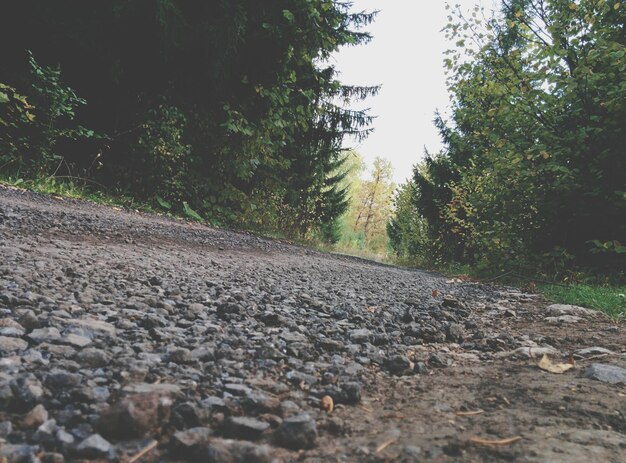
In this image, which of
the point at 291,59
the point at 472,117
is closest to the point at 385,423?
the point at 472,117

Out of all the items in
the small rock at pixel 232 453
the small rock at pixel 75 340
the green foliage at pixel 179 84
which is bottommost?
the small rock at pixel 75 340

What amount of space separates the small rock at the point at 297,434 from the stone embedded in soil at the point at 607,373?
1.26 m

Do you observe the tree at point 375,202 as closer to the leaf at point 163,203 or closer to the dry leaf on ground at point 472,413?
the leaf at point 163,203

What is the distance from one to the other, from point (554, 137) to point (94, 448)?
6.24 meters

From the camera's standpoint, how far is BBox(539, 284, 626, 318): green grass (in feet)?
10.7

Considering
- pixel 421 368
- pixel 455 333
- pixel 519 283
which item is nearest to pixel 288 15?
pixel 519 283

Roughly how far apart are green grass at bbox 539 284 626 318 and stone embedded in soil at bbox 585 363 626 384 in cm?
176

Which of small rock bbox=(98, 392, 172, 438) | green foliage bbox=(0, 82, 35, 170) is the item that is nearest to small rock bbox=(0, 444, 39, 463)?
small rock bbox=(98, 392, 172, 438)

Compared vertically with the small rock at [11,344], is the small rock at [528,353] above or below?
above

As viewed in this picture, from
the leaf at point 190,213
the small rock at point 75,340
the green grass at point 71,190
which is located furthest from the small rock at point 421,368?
the leaf at point 190,213

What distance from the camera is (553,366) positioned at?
171 cm

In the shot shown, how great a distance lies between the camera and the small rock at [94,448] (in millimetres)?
865

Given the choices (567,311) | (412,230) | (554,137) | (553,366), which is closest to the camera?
(553,366)

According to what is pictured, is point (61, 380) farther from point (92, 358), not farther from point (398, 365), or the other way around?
point (398, 365)
